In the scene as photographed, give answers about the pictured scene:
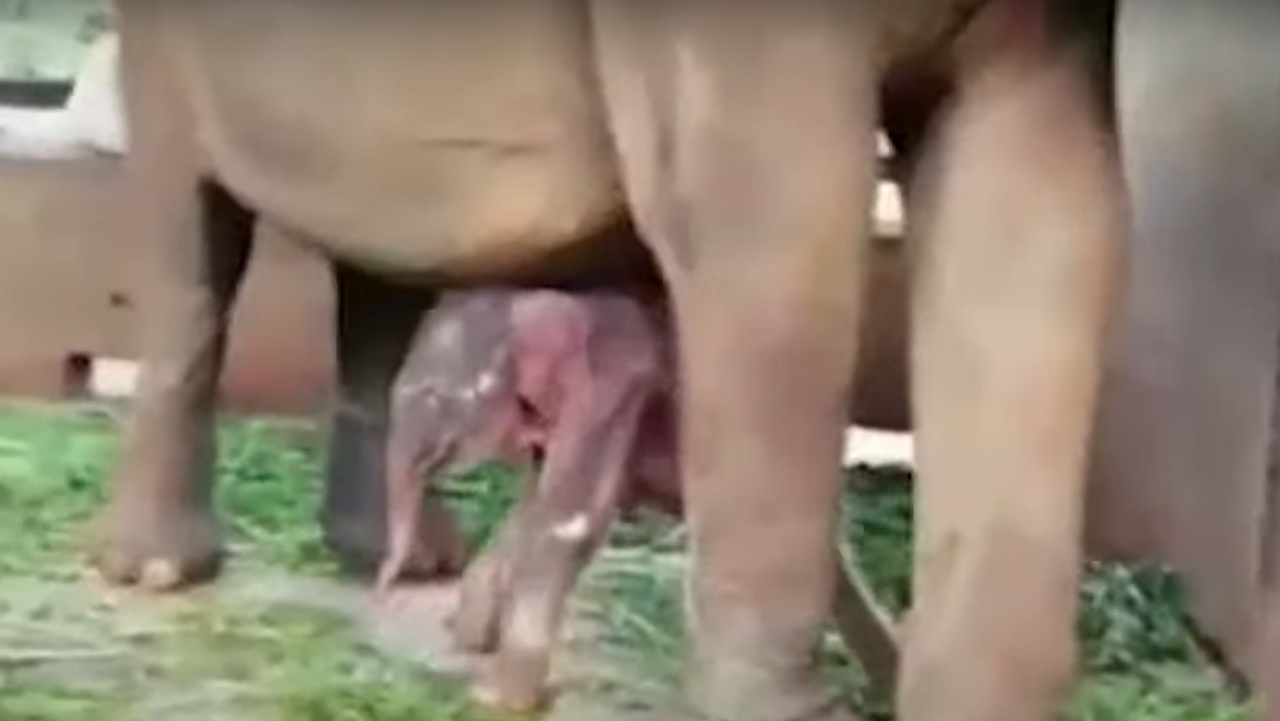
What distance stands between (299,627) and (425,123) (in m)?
0.27

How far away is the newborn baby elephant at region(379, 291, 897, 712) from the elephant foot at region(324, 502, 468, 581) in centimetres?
4

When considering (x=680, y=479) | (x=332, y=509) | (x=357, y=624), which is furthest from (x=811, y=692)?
(x=332, y=509)

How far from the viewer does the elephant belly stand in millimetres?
1199

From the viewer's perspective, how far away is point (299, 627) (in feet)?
4.63

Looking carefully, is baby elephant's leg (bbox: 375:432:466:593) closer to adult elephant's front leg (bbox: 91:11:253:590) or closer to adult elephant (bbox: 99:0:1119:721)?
adult elephant's front leg (bbox: 91:11:253:590)

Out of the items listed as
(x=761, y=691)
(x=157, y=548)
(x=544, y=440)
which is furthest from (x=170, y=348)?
(x=761, y=691)

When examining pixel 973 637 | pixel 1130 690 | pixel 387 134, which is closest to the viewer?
pixel 973 637

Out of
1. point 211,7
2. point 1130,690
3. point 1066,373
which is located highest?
point 211,7

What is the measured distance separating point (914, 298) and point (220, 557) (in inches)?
18.2

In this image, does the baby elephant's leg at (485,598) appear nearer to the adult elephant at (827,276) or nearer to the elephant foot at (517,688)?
the elephant foot at (517,688)

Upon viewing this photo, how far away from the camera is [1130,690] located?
141 cm

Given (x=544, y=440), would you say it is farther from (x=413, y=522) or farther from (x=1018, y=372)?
(x=1018, y=372)

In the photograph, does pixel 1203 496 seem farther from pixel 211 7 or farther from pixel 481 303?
pixel 211 7

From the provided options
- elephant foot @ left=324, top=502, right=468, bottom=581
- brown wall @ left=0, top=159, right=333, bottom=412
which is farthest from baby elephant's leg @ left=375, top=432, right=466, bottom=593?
brown wall @ left=0, top=159, right=333, bottom=412
